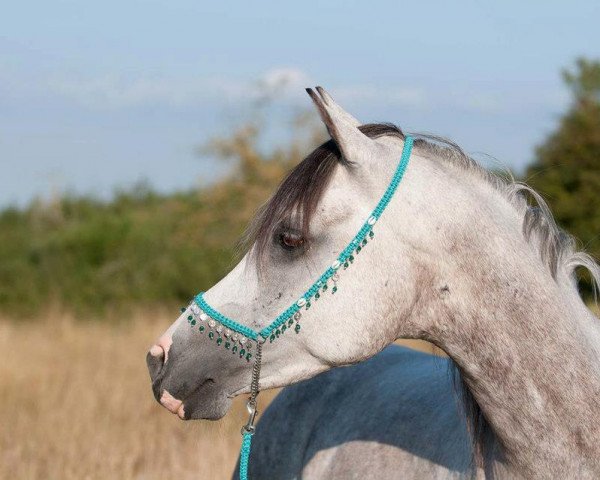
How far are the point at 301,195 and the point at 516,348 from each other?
762 mm

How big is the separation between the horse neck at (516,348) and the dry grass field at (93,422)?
144cm

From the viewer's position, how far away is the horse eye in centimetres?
286

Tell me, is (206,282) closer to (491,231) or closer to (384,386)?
(384,386)

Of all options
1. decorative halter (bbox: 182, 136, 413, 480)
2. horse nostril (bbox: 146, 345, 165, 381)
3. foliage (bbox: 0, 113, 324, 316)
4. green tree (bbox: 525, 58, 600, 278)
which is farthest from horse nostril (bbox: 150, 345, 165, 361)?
foliage (bbox: 0, 113, 324, 316)

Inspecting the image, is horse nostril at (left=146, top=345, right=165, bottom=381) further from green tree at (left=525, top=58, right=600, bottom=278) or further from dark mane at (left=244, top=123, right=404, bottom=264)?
green tree at (left=525, top=58, right=600, bottom=278)

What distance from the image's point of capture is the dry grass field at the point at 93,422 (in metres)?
6.31

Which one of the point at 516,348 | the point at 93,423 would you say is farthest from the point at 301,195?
the point at 93,423

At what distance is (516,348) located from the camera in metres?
2.77

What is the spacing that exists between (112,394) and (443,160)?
652 centimetres

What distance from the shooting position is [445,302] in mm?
2807

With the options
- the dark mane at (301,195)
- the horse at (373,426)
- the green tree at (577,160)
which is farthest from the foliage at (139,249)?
the dark mane at (301,195)

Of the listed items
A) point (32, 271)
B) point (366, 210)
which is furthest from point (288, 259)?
point (32, 271)

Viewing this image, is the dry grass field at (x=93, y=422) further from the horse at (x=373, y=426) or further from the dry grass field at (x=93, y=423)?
the horse at (x=373, y=426)

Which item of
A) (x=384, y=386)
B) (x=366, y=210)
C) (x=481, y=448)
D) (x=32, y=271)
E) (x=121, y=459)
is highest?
(x=366, y=210)
